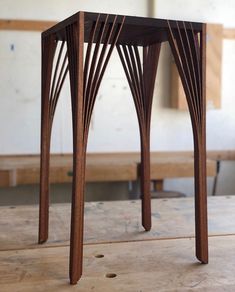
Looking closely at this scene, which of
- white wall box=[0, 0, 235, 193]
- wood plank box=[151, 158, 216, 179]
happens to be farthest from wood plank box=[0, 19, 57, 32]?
wood plank box=[151, 158, 216, 179]

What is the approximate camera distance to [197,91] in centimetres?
104

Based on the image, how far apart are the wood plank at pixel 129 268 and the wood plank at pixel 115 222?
7cm

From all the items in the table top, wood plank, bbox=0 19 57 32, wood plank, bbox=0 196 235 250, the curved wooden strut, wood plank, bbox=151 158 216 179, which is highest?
wood plank, bbox=0 19 57 32

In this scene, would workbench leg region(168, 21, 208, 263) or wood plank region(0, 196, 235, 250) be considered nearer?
workbench leg region(168, 21, 208, 263)

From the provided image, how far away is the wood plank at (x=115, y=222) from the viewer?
1202 mm

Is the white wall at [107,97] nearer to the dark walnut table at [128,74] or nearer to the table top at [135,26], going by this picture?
the dark walnut table at [128,74]

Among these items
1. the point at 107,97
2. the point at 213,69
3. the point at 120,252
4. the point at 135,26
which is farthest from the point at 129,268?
the point at 213,69

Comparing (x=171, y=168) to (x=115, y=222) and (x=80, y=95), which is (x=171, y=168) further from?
(x=80, y=95)

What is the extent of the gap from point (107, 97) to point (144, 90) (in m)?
1.66

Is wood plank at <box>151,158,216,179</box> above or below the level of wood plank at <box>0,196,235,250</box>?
above

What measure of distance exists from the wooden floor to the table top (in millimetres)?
573

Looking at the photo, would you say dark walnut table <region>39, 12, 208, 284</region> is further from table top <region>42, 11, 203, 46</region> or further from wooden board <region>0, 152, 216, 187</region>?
wooden board <region>0, 152, 216, 187</region>

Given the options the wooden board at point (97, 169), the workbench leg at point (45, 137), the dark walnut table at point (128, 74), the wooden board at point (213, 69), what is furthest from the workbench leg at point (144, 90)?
the wooden board at point (213, 69)

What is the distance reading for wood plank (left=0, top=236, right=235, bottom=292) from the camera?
88cm
